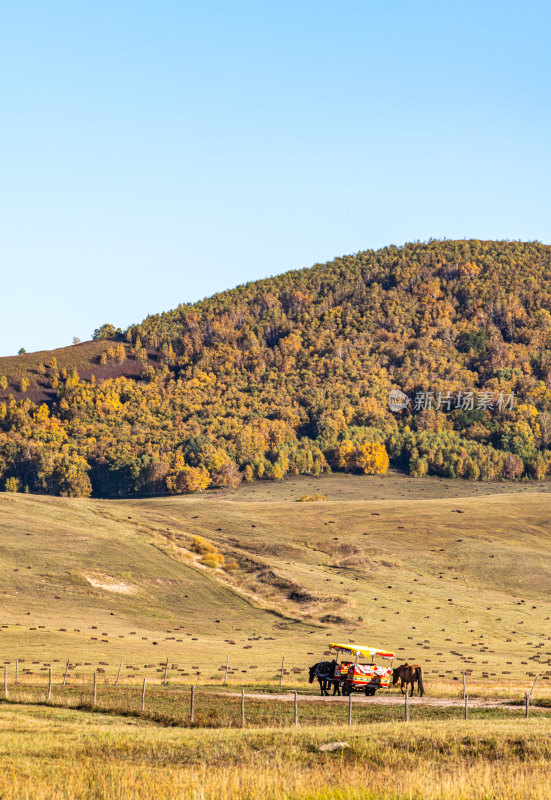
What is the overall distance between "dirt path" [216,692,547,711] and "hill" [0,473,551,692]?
11.7 meters

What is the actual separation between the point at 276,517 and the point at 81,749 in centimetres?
11847

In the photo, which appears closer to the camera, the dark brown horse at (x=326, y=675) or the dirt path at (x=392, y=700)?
the dirt path at (x=392, y=700)

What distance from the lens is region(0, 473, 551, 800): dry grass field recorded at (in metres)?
19.9

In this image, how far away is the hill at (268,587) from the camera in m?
65.9

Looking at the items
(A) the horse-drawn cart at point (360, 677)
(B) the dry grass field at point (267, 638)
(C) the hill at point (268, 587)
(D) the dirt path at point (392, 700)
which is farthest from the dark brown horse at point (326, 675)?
(C) the hill at point (268, 587)

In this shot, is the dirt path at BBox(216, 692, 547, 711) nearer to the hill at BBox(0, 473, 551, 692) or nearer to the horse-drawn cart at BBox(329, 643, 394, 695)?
the horse-drawn cart at BBox(329, 643, 394, 695)

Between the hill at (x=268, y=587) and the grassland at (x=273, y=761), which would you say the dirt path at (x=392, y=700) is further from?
the hill at (x=268, y=587)

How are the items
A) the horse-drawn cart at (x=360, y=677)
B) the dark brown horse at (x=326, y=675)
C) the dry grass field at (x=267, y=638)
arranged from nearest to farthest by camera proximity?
the dry grass field at (x=267, y=638) → the horse-drawn cart at (x=360, y=677) → the dark brown horse at (x=326, y=675)

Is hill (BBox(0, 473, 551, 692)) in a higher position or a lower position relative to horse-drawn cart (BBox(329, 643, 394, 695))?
lower

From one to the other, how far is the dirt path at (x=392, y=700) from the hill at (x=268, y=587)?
Result: 460 inches

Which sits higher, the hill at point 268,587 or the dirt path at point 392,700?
the dirt path at point 392,700

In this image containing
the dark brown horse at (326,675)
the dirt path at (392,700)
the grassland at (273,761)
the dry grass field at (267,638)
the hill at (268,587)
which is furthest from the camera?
the hill at (268,587)

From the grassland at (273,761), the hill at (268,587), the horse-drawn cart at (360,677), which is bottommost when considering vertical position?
the hill at (268,587)

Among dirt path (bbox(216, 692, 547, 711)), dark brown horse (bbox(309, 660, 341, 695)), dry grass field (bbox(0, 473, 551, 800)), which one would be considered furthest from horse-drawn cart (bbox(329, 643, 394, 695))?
dry grass field (bbox(0, 473, 551, 800))
